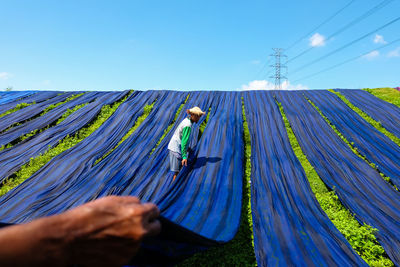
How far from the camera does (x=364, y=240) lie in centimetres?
396

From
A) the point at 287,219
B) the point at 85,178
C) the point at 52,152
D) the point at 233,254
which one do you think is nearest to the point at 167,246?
the point at 233,254

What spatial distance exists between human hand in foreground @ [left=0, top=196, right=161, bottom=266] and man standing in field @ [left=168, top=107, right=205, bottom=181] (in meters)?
4.51

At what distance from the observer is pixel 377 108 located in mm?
10398

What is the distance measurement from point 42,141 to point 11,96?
8.07 metres

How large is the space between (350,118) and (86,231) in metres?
11.0

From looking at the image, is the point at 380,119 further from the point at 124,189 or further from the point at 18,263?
the point at 18,263

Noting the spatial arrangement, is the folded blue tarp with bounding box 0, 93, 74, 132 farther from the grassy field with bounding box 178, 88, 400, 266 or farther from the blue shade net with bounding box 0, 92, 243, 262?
the grassy field with bounding box 178, 88, 400, 266

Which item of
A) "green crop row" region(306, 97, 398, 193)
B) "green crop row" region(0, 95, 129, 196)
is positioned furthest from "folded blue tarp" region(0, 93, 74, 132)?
"green crop row" region(306, 97, 398, 193)

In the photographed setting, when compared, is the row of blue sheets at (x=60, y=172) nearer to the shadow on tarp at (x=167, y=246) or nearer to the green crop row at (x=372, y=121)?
the shadow on tarp at (x=167, y=246)

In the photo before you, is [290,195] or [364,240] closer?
[364,240]

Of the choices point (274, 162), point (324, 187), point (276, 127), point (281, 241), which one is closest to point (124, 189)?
point (281, 241)

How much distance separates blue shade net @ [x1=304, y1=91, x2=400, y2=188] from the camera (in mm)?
6387

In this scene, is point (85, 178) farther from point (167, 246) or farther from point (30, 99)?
point (30, 99)

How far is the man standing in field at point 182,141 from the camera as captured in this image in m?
5.44
